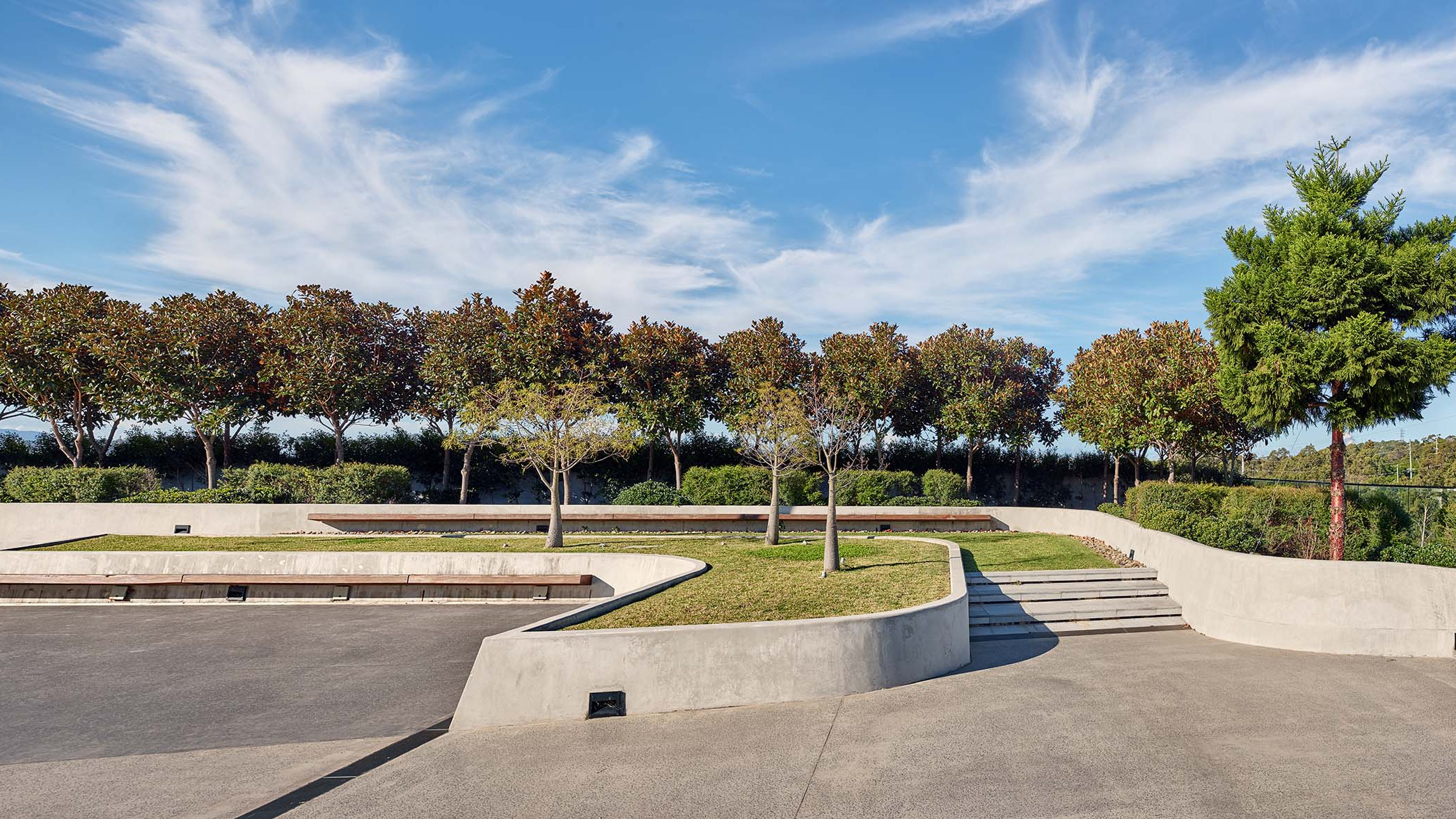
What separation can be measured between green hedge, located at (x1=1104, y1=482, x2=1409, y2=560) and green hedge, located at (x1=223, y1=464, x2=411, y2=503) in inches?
838

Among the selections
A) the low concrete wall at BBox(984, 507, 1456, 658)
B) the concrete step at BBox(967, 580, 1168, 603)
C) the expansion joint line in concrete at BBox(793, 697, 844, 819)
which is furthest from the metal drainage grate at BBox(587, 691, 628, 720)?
the low concrete wall at BBox(984, 507, 1456, 658)

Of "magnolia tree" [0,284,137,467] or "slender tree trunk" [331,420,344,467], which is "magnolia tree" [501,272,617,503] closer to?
"slender tree trunk" [331,420,344,467]

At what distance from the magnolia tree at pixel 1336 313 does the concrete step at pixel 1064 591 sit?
10.1ft

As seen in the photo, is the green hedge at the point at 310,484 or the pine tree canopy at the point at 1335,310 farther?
the green hedge at the point at 310,484

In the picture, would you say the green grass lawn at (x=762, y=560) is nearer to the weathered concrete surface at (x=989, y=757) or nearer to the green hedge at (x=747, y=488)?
the weathered concrete surface at (x=989, y=757)

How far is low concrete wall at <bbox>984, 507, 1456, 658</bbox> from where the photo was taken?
32.6 ft

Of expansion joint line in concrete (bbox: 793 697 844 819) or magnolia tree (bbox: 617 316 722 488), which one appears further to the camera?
magnolia tree (bbox: 617 316 722 488)

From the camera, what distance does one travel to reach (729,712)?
24.2 feet

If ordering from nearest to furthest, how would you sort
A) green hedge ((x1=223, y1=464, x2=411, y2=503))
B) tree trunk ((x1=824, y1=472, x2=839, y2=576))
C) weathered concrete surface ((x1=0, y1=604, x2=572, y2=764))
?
weathered concrete surface ((x1=0, y1=604, x2=572, y2=764)) < tree trunk ((x1=824, y1=472, x2=839, y2=576)) < green hedge ((x1=223, y1=464, x2=411, y2=503))

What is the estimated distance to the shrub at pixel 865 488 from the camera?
23.3 m

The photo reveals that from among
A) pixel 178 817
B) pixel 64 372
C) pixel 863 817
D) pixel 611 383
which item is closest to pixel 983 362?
pixel 611 383

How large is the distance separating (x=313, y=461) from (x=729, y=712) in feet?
91.3

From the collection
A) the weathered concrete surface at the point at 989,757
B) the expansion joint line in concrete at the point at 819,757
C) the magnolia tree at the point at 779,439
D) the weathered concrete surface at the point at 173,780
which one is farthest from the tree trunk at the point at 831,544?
the weathered concrete surface at the point at 173,780

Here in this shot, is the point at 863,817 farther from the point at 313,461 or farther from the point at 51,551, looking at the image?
the point at 313,461
